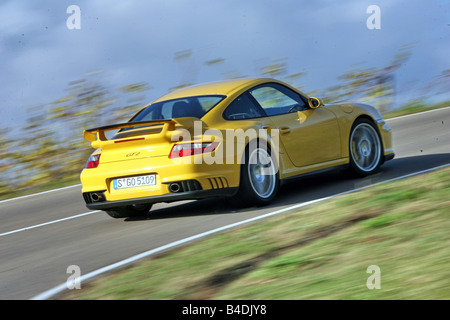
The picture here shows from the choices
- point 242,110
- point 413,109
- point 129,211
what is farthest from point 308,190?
point 413,109

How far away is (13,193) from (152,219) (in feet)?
18.4

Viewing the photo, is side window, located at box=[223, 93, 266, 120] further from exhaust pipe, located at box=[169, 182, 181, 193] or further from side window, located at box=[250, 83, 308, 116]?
exhaust pipe, located at box=[169, 182, 181, 193]

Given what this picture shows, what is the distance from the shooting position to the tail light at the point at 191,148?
849cm

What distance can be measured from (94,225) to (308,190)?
263cm

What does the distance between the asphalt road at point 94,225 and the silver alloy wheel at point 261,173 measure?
7.8 inches

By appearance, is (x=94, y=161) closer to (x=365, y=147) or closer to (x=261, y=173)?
(x=261, y=173)

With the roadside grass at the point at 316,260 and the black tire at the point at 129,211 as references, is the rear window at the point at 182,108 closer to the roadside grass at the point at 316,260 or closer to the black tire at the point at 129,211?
the black tire at the point at 129,211

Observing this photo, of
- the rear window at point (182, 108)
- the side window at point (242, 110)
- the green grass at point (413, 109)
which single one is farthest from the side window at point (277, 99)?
the green grass at point (413, 109)

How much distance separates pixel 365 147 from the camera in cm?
1059

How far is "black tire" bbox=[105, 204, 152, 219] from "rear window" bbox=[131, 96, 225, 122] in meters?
1.09

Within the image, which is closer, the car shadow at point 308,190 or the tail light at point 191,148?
the tail light at point 191,148
